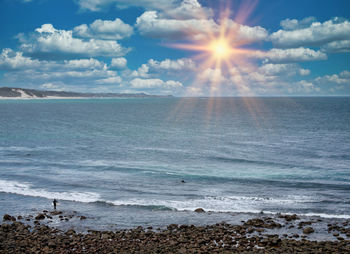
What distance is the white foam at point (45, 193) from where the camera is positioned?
31.8m

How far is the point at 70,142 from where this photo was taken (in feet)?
217

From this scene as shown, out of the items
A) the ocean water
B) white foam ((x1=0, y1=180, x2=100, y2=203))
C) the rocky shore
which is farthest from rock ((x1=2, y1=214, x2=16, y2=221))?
white foam ((x1=0, y1=180, x2=100, y2=203))

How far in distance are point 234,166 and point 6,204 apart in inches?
1100

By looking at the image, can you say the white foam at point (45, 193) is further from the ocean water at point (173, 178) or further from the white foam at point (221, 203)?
the white foam at point (221, 203)

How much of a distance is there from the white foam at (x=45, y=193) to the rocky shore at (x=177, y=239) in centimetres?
698

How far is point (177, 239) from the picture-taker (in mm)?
20688

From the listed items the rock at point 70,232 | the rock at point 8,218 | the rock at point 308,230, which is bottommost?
the rock at point 8,218

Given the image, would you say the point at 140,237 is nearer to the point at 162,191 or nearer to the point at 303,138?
the point at 162,191

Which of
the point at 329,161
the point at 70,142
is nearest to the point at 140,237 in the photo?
the point at 329,161

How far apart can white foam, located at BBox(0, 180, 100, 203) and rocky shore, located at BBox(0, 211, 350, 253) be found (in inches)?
275

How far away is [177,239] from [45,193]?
1847 centimetres

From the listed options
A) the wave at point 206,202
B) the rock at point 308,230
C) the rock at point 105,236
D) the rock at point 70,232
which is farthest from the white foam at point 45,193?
the rock at point 308,230

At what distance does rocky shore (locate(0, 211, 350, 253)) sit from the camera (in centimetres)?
1902

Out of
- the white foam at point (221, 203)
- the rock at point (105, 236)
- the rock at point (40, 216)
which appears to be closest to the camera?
the rock at point (105, 236)
